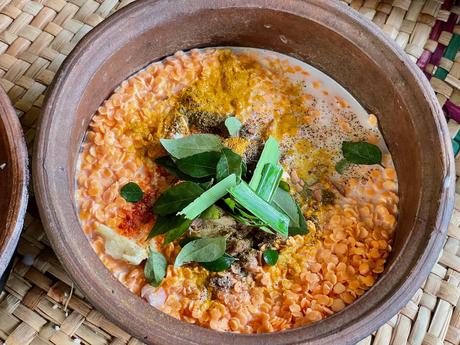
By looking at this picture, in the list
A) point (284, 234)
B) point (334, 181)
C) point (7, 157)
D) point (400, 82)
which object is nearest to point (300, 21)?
point (400, 82)

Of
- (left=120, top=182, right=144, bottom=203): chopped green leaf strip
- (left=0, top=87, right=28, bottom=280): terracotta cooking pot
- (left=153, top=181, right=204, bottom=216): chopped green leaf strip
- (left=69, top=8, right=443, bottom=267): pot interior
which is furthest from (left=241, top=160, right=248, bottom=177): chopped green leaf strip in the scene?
(left=0, top=87, right=28, bottom=280): terracotta cooking pot

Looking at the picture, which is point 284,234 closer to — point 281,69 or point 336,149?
point 336,149

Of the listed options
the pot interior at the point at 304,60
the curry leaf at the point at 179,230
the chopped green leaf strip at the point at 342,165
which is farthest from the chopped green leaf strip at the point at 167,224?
the chopped green leaf strip at the point at 342,165

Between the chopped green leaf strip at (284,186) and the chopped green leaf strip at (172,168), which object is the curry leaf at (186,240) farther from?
the chopped green leaf strip at (284,186)

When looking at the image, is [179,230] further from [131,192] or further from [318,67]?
[318,67]

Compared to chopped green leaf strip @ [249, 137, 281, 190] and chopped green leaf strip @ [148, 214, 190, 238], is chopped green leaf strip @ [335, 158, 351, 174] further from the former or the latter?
chopped green leaf strip @ [148, 214, 190, 238]
